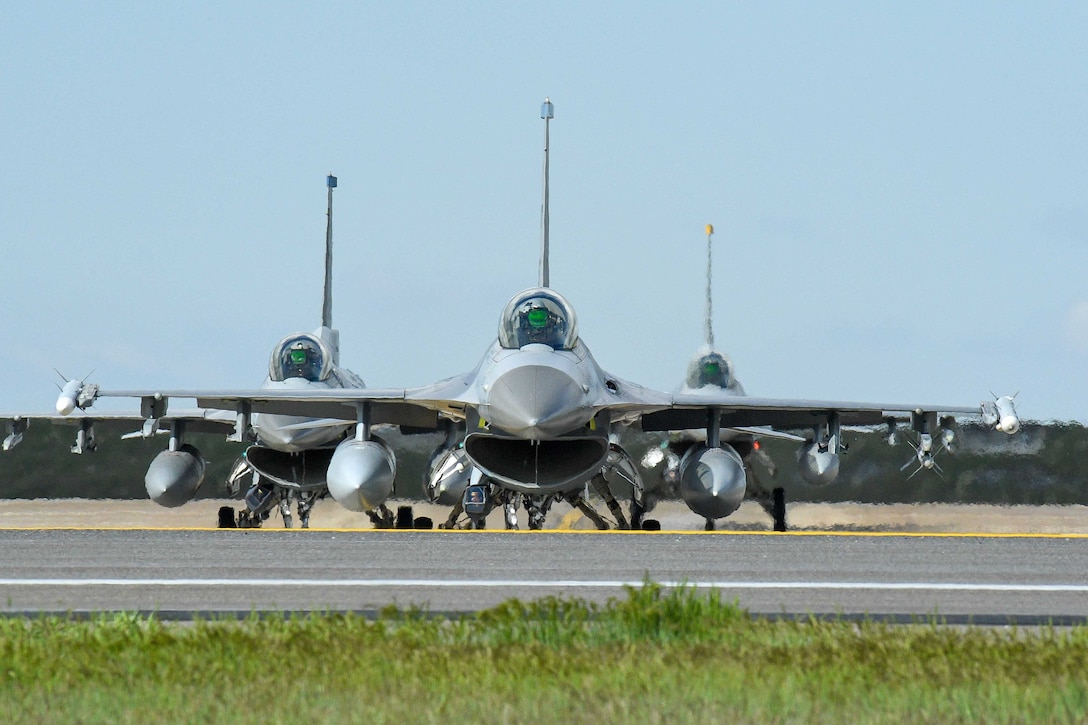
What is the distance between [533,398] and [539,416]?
0.86ft

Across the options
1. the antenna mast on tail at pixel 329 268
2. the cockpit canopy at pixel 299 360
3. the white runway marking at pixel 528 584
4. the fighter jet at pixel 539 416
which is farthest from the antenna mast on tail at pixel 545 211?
the white runway marking at pixel 528 584

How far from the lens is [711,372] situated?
2614 centimetres

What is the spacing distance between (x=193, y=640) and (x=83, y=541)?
7.35m

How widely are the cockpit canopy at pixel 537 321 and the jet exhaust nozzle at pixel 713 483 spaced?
3095 mm

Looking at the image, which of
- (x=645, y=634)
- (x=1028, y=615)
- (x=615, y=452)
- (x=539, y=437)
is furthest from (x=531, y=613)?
(x=615, y=452)

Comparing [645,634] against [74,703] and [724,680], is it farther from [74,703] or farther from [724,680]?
[74,703]

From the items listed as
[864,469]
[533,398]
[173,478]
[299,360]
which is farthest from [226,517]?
[864,469]

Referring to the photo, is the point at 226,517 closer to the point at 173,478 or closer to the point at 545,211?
the point at 173,478

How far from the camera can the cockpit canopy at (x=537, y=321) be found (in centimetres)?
1973


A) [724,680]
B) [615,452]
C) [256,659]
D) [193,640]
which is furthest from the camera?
[615,452]

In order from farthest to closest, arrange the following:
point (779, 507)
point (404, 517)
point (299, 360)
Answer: point (404, 517) → point (779, 507) → point (299, 360)

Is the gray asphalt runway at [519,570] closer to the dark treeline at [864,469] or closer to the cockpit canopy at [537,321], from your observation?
the cockpit canopy at [537,321]

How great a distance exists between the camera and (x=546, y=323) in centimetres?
1975

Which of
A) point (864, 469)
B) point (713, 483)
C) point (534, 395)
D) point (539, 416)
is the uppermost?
point (534, 395)
